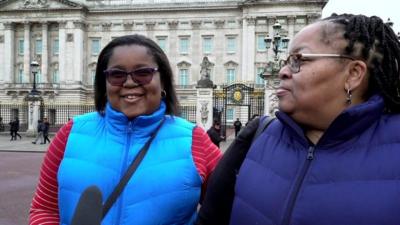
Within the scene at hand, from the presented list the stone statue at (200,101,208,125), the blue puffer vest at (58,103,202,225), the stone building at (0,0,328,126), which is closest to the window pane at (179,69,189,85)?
the stone building at (0,0,328,126)

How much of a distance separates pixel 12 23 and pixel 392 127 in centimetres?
5186

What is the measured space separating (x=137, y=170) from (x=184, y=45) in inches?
1784

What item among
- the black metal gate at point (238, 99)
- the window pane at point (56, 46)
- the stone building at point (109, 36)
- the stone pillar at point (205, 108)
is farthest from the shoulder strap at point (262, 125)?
the window pane at point (56, 46)

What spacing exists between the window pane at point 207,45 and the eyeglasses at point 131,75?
44.3m

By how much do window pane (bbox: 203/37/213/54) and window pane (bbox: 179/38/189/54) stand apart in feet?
6.05

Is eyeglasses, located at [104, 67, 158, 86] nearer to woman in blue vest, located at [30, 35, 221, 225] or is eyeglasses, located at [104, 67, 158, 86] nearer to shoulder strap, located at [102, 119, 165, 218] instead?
woman in blue vest, located at [30, 35, 221, 225]

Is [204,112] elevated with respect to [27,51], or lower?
lower

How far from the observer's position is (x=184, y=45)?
4659cm

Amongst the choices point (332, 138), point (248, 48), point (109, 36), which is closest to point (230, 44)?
point (248, 48)

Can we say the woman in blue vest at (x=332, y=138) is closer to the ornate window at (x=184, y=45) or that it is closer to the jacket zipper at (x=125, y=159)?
the jacket zipper at (x=125, y=159)

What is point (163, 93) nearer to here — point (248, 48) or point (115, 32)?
point (248, 48)

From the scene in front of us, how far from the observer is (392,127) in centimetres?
149

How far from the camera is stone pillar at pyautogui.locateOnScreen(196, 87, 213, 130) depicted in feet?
70.8

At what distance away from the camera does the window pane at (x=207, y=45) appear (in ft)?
151
